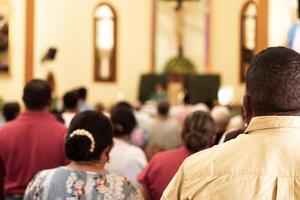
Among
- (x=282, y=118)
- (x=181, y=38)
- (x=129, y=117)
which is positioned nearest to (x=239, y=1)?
(x=181, y=38)

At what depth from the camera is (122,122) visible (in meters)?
4.38

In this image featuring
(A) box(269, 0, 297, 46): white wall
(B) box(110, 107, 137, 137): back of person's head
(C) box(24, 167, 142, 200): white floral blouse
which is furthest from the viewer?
(A) box(269, 0, 297, 46): white wall

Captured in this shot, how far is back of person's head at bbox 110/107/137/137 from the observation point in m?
4.32

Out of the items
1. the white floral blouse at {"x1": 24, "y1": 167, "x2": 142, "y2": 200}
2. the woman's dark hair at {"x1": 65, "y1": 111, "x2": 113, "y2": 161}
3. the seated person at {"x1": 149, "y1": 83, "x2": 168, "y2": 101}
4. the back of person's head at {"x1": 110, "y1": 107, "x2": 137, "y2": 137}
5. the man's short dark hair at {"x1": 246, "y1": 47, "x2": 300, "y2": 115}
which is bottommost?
the seated person at {"x1": 149, "y1": 83, "x2": 168, "y2": 101}

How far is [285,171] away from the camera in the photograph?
182 centimetres

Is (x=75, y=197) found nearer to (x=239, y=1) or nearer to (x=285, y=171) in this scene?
(x=285, y=171)

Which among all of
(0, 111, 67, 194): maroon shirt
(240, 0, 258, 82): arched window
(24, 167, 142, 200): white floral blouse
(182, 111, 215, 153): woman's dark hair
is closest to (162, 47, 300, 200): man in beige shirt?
(24, 167, 142, 200): white floral blouse

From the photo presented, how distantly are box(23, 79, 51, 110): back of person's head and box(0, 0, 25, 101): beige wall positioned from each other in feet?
20.0

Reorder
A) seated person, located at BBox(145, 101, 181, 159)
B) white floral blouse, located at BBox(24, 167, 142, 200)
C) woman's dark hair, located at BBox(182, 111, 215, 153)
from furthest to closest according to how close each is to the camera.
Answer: seated person, located at BBox(145, 101, 181, 159) < woman's dark hair, located at BBox(182, 111, 215, 153) < white floral blouse, located at BBox(24, 167, 142, 200)

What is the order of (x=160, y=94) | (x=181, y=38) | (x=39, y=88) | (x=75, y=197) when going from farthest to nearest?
(x=181, y=38) → (x=160, y=94) → (x=39, y=88) → (x=75, y=197)

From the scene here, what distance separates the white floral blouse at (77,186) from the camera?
294cm

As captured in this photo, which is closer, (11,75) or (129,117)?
(129,117)

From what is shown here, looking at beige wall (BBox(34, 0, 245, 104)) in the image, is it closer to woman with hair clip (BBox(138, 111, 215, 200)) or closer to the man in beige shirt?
woman with hair clip (BBox(138, 111, 215, 200))

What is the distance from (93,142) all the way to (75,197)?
0.24 m
